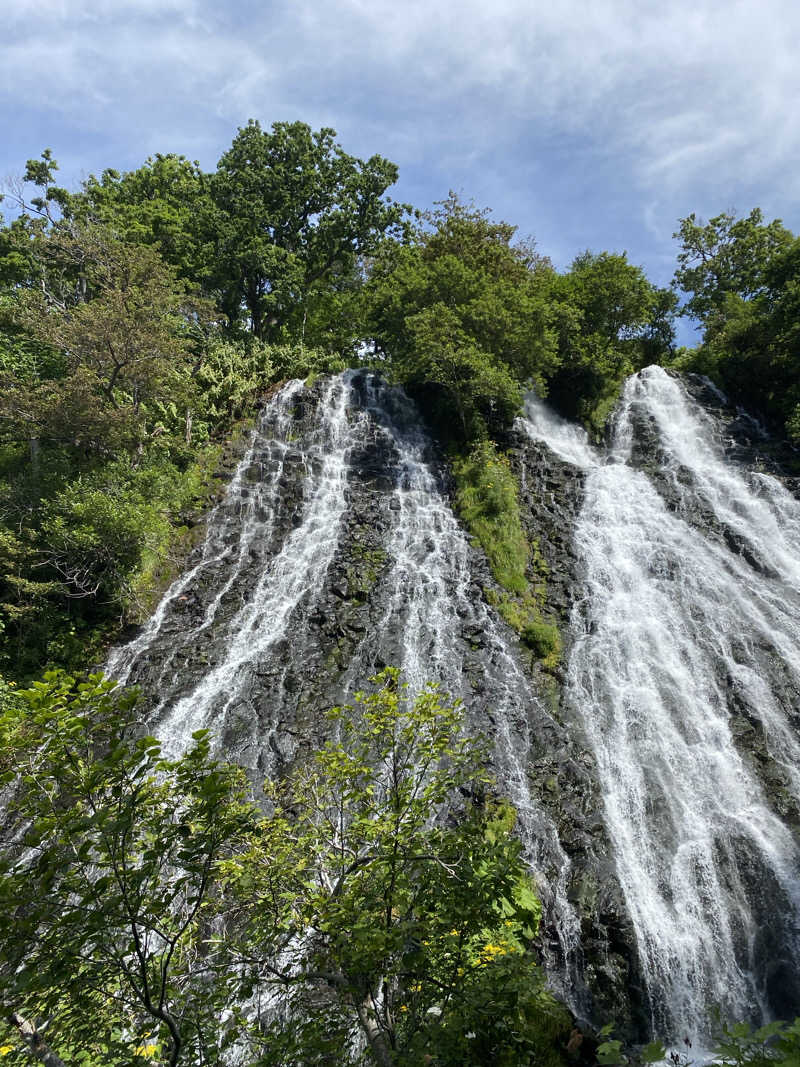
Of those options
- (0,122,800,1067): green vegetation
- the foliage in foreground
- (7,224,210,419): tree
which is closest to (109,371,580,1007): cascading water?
(0,122,800,1067): green vegetation

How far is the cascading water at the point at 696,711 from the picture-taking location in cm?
778

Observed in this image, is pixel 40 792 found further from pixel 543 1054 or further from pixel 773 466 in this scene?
pixel 773 466

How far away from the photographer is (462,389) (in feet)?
70.5

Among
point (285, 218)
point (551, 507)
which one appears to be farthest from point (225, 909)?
point (285, 218)

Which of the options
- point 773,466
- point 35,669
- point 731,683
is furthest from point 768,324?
point 35,669

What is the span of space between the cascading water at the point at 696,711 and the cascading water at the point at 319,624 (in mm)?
1377

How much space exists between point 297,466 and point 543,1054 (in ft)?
55.6

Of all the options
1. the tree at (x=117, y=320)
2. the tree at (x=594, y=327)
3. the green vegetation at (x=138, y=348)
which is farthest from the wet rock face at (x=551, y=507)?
the tree at (x=117, y=320)

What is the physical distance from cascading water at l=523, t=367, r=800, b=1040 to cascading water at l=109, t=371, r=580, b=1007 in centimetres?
138

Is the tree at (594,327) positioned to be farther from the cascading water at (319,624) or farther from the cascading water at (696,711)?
the cascading water at (319,624)

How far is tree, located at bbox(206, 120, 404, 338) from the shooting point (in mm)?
28125

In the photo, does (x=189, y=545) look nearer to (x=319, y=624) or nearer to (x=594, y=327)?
(x=319, y=624)

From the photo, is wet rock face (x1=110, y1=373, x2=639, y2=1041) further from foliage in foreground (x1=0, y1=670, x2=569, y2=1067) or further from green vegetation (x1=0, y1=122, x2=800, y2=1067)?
foliage in foreground (x1=0, y1=670, x2=569, y2=1067)

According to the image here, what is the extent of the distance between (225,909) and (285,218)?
34.6 m
